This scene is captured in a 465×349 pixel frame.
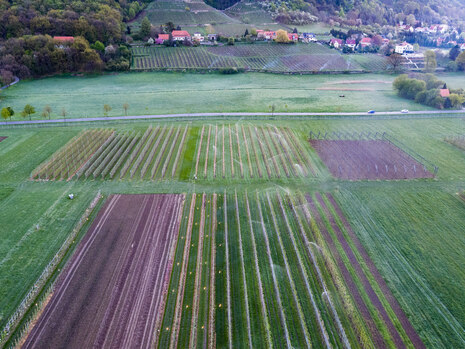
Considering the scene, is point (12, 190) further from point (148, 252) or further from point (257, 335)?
point (257, 335)

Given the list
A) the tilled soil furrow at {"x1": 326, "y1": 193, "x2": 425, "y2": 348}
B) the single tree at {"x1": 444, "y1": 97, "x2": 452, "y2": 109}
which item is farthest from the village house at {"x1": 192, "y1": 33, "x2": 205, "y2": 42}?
the tilled soil furrow at {"x1": 326, "y1": 193, "x2": 425, "y2": 348}

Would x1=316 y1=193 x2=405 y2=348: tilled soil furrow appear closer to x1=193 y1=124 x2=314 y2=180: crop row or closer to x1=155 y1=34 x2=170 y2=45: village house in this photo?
x1=193 y1=124 x2=314 y2=180: crop row

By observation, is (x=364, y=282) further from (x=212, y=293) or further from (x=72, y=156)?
(x=72, y=156)

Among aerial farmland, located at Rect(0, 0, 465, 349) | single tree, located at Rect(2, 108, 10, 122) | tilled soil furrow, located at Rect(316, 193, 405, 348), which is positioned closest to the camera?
tilled soil furrow, located at Rect(316, 193, 405, 348)

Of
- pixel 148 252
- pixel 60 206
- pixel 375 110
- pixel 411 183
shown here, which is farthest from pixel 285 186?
pixel 375 110

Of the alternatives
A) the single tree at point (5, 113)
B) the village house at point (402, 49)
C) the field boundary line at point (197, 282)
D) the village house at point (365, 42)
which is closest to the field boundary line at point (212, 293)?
the field boundary line at point (197, 282)

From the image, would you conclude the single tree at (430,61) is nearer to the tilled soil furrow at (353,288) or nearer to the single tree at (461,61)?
the single tree at (461,61)

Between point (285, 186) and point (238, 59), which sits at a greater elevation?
point (238, 59)
